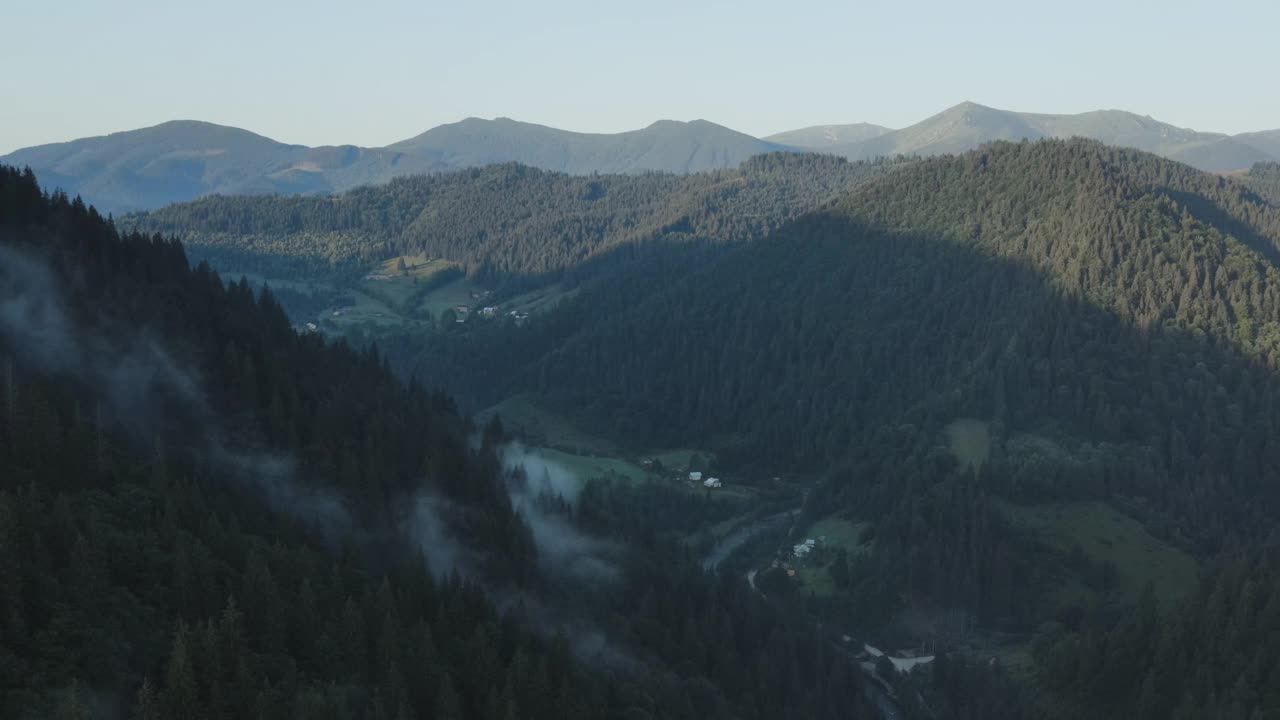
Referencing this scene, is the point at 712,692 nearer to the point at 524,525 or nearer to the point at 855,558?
the point at 524,525

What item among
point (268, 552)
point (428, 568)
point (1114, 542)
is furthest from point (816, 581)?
point (268, 552)

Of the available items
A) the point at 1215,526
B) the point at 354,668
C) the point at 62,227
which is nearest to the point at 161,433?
the point at 62,227

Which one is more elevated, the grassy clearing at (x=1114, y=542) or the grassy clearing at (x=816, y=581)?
the grassy clearing at (x=1114, y=542)

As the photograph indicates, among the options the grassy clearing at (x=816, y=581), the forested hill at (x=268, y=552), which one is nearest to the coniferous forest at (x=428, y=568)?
the forested hill at (x=268, y=552)

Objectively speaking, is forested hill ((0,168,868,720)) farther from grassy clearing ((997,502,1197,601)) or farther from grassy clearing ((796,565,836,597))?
grassy clearing ((997,502,1197,601))

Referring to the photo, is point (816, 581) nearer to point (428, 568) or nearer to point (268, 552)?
Answer: point (428, 568)

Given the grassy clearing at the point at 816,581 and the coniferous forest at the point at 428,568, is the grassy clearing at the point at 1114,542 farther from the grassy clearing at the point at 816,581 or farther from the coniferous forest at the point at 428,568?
the grassy clearing at the point at 816,581

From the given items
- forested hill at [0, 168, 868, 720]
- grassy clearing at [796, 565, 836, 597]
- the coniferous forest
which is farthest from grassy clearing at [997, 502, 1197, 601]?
forested hill at [0, 168, 868, 720]
